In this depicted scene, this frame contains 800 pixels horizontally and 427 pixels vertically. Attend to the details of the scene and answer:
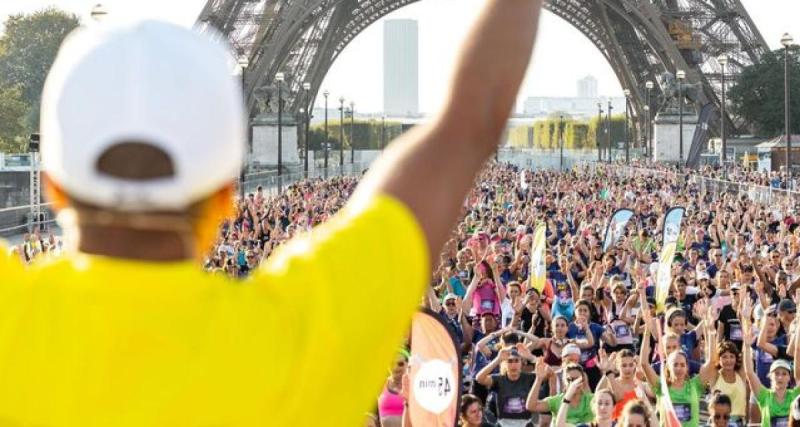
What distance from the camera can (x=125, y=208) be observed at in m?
1.22

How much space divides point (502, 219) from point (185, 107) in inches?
885

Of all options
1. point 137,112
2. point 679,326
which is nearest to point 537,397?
point 679,326

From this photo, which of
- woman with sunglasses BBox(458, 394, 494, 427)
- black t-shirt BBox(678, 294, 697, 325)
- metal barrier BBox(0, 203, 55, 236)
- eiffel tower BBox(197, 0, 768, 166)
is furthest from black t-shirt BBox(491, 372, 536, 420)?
eiffel tower BBox(197, 0, 768, 166)

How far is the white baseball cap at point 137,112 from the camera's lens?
→ 3.94ft

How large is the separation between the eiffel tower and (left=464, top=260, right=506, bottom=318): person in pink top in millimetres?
36959

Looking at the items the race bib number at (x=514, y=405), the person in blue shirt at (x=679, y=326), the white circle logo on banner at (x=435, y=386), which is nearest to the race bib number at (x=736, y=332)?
the person in blue shirt at (x=679, y=326)

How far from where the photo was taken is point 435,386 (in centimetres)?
727

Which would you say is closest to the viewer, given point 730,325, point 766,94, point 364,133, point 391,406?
point 391,406

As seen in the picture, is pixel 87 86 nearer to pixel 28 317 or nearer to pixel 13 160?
pixel 28 317

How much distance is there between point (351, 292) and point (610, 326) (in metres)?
9.98

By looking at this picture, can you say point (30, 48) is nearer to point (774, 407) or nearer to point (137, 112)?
point (774, 407)

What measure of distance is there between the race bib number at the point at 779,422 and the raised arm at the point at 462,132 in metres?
7.15

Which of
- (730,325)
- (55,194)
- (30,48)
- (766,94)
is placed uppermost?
(30,48)

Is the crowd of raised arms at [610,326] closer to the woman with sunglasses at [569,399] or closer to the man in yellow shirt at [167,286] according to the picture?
the woman with sunglasses at [569,399]
